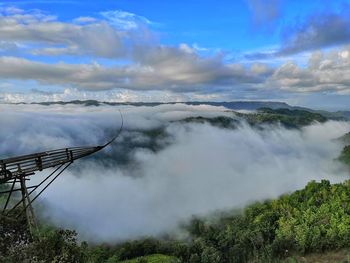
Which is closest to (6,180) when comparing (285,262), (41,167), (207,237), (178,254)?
(41,167)

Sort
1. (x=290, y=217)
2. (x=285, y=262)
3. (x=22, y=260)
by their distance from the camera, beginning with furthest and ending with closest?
(x=290, y=217) < (x=285, y=262) < (x=22, y=260)

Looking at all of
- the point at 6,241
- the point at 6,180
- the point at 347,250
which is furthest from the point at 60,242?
the point at 347,250


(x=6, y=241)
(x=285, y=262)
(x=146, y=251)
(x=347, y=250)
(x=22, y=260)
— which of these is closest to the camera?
A: (x=22, y=260)

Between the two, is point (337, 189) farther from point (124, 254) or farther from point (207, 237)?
point (124, 254)

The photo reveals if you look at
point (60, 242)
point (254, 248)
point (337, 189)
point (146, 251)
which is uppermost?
point (60, 242)

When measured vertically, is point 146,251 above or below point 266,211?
below

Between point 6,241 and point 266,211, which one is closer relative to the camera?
point 6,241

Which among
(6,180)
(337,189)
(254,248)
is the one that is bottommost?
(254,248)

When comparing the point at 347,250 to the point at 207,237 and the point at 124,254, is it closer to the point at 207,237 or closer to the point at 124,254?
the point at 207,237

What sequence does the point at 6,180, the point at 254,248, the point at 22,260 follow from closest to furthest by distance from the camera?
the point at 22,260
the point at 6,180
the point at 254,248
